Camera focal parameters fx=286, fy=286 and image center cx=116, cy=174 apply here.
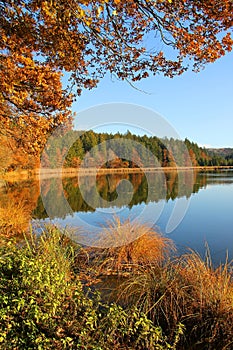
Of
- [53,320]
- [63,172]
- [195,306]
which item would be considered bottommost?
[195,306]

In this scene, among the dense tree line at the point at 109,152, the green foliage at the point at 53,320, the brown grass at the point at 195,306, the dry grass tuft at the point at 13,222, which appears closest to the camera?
the green foliage at the point at 53,320

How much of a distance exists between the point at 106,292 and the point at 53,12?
451 cm

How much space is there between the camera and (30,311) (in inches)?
113

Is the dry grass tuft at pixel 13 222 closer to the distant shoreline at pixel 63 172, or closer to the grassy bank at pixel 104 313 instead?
the grassy bank at pixel 104 313

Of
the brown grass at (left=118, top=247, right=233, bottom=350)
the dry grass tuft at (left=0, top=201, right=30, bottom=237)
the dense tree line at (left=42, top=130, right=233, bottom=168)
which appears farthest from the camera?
the dense tree line at (left=42, top=130, right=233, bottom=168)

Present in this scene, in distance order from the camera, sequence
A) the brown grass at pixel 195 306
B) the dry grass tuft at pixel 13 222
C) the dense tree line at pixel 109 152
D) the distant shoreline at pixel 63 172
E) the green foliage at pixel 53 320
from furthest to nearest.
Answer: the dense tree line at pixel 109 152 < the distant shoreline at pixel 63 172 < the dry grass tuft at pixel 13 222 < the brown grass at pixel 195 306 < the green foliage at pixel 53 320

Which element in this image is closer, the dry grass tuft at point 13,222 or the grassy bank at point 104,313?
the grassy bank at point 104,313

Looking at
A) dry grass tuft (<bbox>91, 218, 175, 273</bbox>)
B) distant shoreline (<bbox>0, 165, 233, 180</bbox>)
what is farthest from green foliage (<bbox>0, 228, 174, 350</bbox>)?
distant shoreline (<bbox>0, 165, 233, 180</bbox>)

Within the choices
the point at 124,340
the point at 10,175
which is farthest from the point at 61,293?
the point at 10,175

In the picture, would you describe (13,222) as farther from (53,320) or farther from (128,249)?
(53,320)

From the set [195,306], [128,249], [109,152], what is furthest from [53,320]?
[109,152]

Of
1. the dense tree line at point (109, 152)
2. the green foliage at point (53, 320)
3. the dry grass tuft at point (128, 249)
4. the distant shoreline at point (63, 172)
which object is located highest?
the dense tree line at point (109, 152)

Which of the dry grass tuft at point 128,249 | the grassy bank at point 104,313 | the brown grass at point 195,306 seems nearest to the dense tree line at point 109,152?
the dry grass tuft at point 128,249

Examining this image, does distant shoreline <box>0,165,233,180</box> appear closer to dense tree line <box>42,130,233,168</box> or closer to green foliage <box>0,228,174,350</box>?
dense tree line <box>42,130,233,168</box>
